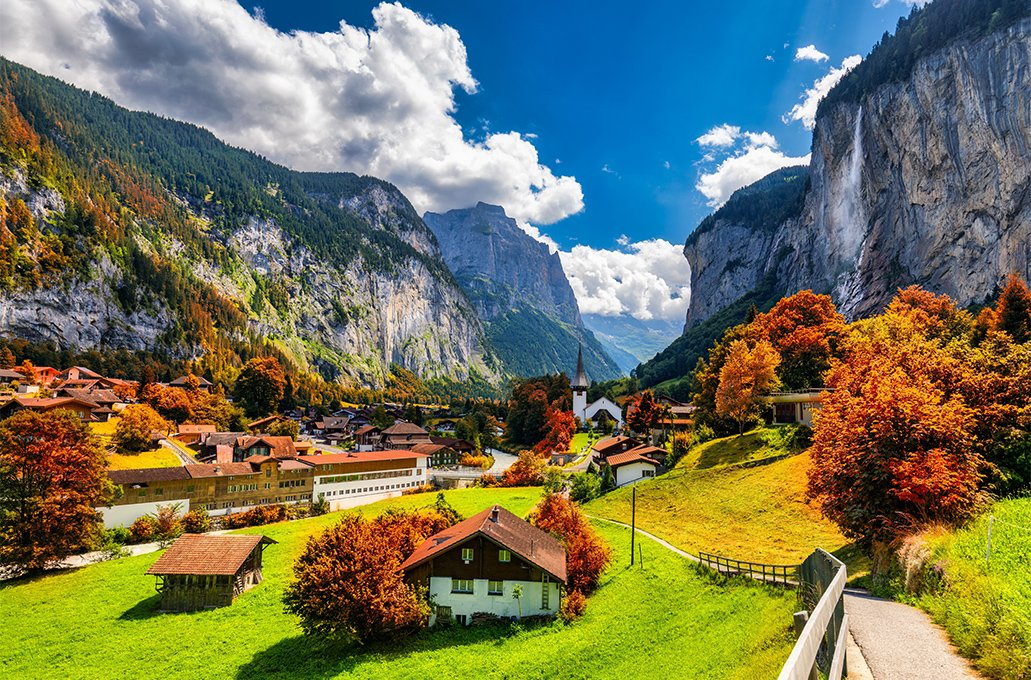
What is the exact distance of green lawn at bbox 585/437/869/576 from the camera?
25.1 metres

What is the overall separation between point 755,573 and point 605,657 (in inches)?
317

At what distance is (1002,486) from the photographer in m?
16.3

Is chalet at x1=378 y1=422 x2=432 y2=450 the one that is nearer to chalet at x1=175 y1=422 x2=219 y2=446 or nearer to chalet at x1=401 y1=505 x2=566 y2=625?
chalet at x1=175 y1=422 x2=219 y2=446

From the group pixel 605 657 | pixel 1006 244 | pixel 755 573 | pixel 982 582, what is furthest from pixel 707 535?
pixel 1006 244

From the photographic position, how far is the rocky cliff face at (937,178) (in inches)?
2896

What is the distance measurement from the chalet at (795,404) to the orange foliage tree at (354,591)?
132 ft

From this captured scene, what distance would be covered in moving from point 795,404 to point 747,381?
6.33 meters

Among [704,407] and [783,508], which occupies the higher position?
[704,407]

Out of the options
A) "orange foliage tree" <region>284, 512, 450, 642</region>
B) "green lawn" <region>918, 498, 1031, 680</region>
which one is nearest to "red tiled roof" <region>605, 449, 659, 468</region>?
"orange foliage tree" <region>284, 512, 450, 642</region>

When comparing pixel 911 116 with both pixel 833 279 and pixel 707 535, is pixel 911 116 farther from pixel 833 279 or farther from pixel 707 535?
pixel 707 535

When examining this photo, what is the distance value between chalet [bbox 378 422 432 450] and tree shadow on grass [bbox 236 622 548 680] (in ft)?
213

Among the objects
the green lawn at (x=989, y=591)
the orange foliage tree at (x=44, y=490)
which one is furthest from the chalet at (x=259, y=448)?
the green lawn at (x=989, y=591)

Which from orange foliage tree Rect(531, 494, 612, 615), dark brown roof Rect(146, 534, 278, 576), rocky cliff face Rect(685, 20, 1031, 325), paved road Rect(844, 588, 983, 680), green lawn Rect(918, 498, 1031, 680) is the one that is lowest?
dark brown roof Rect(146, 534, 278, 576)

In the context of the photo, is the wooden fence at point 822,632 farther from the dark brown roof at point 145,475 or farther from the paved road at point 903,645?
the dark brown roof at point 145,475
